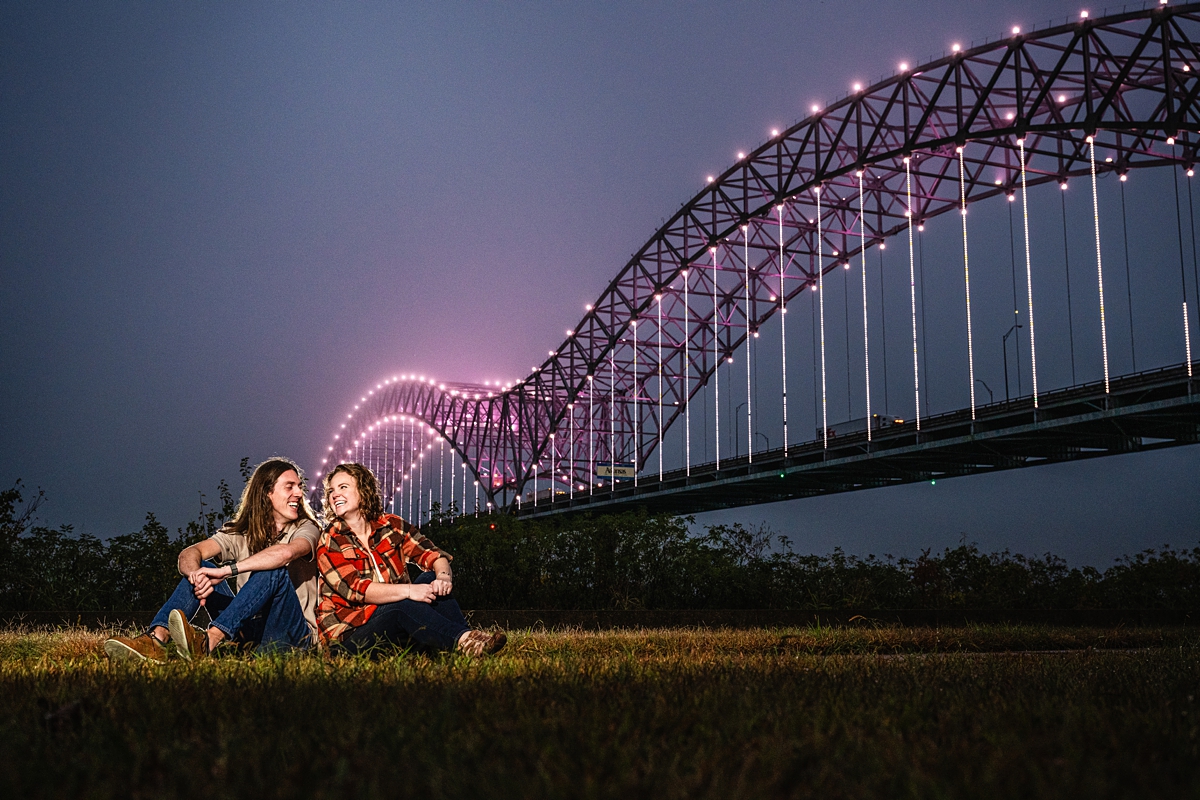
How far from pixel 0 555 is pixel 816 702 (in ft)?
33.9

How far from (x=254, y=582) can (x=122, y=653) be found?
665 mm

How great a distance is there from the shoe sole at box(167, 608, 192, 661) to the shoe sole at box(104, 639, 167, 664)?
11cm

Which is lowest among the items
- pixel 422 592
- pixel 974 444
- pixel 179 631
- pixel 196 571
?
A: pixel 179 631

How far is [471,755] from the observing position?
89.6 inches

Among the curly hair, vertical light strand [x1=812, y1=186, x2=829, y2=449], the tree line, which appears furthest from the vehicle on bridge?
the curly hair

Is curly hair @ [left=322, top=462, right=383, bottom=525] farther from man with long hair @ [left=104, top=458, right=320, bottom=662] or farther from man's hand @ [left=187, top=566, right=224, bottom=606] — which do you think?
man's hand @ [left=187, top=566, right=224, bottom=606]

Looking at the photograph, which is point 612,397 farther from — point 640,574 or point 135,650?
point 135,650

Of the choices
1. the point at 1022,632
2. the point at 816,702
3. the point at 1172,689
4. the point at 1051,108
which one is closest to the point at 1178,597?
the point at 1022,632

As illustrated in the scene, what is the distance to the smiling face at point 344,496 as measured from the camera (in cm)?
523

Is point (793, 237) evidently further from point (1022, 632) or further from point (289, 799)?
point (289, 799)

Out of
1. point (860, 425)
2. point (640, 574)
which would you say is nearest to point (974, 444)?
point (860, 425)

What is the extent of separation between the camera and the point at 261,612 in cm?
523

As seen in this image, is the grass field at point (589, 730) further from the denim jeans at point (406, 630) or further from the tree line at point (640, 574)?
the tree line at point (640, 574)

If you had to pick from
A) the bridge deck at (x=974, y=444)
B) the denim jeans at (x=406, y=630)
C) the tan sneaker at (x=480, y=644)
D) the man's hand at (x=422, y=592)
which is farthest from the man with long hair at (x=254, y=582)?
the bridge deck at (x=974, y=444)
